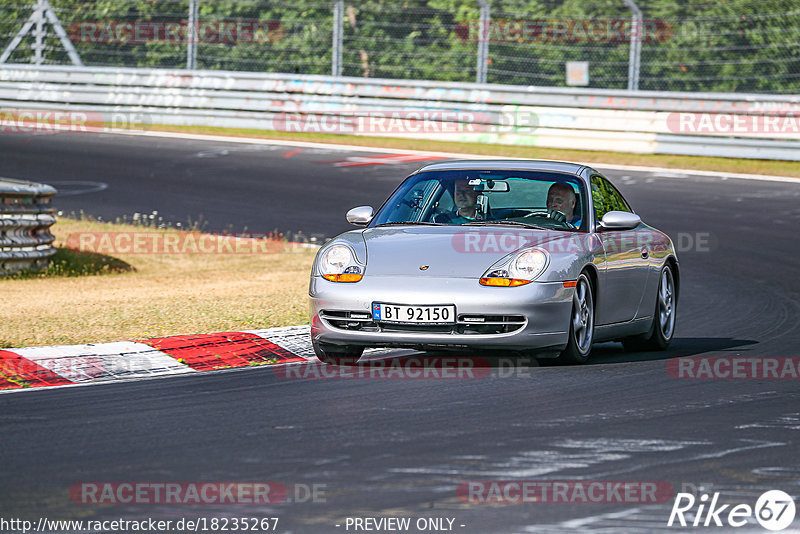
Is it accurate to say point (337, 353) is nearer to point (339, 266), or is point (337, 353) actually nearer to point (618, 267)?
point (339, 266)

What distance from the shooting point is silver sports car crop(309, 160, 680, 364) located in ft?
26.4

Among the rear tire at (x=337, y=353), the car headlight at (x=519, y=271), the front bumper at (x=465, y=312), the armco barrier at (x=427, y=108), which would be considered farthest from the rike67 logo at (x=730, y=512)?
the armco barrier at (x=427, y=108)

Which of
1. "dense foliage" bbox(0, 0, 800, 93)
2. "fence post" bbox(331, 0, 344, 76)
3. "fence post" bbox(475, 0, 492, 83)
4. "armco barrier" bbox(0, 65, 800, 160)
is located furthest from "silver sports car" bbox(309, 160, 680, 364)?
"fence post" bbox(331, 0, 344, 76)

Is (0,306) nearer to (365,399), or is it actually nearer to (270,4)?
(365,399)

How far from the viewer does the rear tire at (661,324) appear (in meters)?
9.87

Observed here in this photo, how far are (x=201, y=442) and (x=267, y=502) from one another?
1.14 metres

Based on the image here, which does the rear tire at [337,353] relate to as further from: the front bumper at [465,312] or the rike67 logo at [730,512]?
the rike67 logo at [730,512]

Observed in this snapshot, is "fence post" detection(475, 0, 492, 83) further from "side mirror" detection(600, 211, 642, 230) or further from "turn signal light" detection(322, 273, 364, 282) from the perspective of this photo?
"turn signal light" detection(322, 273, 364, 282)

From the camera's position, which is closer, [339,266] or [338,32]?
[339,266]

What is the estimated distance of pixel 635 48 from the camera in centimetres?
2314

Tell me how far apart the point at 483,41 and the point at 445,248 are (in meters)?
16.5

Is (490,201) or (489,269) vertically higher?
(490,201)

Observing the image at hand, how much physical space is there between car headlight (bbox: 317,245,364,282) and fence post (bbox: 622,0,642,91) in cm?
→ 1566

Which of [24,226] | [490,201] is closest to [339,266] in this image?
[490,201]
